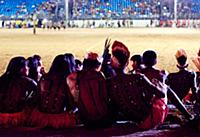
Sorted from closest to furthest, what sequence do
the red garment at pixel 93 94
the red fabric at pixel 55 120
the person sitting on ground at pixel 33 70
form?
1. the red garment at pixel 93 94
2. the red fabric at pixel 55 120
3. the person sitting on ground at pixel 33 70

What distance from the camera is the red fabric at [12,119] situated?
21.1 ft

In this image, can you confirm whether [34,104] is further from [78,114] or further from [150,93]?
[150,93]

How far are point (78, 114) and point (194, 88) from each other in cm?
174

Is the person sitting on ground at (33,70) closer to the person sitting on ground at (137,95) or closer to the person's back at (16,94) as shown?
the person's back at (16,94)

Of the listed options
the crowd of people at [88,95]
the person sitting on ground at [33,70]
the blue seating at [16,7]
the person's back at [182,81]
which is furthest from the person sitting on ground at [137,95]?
the blue seating at [16,7]

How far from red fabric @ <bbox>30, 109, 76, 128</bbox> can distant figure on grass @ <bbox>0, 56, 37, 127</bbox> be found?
189 mm

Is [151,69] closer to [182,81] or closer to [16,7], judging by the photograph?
[182,81]

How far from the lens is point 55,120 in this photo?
6320 mm

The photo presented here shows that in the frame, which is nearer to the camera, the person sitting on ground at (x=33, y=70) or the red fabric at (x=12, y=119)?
the red fabric at (x=12, y=119)

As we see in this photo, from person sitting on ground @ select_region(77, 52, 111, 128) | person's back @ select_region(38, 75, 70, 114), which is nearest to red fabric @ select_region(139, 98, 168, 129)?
person sitting on ground @ select_region(77, 52, 111, 128)

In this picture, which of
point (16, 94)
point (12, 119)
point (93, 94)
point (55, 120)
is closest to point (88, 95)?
point (93, 94)

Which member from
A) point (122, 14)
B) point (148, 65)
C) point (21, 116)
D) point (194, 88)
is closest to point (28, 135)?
point (21, 116)

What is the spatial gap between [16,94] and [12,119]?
13.0 inches

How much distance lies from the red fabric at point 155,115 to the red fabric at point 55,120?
0.88m
